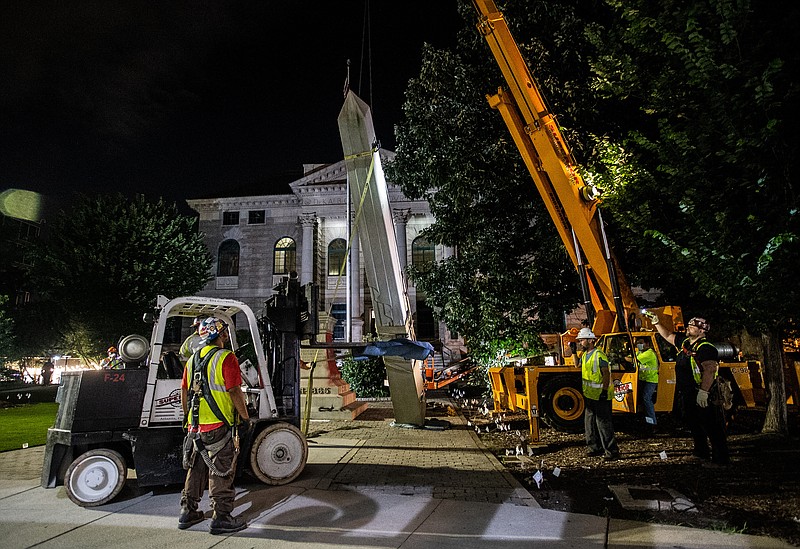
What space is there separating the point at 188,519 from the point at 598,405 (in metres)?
5.99

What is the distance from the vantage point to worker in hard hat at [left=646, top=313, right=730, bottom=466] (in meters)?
6.39

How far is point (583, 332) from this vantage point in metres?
8.66

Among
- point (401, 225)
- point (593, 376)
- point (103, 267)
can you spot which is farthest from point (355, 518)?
point (401, 225)

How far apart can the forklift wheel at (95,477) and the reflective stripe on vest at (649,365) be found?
8.14m

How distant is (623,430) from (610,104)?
806cm

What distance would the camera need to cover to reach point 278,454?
226 inches

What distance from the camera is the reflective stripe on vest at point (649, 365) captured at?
8570 mm

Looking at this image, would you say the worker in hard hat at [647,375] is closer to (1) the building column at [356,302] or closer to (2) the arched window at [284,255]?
(1) the building column at [356,302]

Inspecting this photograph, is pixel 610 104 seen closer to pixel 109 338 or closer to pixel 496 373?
pixel 496 373

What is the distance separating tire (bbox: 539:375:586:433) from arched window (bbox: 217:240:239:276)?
114 feet

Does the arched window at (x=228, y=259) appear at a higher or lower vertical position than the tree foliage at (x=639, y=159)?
higher

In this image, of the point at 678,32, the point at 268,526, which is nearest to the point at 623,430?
the point at 678,32

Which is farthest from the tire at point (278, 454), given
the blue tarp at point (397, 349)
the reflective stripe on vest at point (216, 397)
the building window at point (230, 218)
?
the building window at point (230, 218)

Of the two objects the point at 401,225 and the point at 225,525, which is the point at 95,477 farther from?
the point at 401,225
